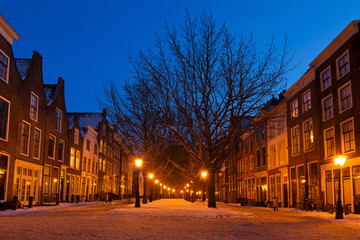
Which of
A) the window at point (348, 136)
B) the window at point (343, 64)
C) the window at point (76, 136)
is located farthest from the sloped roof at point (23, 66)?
the window at point (348, 136)

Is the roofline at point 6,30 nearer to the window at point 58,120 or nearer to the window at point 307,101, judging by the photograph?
the window at point 58,120

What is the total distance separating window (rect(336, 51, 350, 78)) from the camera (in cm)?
2842

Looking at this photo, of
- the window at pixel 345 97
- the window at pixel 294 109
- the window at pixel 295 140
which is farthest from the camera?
the window at pixel 294 109

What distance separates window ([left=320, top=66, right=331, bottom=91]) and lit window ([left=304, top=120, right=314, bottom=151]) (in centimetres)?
386

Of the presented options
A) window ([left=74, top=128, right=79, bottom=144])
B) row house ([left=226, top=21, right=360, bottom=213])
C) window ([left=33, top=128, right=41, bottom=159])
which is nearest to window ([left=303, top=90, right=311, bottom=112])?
row house ([left=226, top=21, right=360, bottom=213])

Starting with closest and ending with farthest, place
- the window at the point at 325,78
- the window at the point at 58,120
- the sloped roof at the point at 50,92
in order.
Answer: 1. the window at the point at 325,78
2. the sloped roof at the point at 50,92
3. the window at the point at 58,120

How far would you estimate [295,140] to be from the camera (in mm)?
39062

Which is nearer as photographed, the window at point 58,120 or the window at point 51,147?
the window at point 51,147

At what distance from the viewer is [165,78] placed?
25469mm

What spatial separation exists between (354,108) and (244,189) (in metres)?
35.8

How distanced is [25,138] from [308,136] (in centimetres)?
2346

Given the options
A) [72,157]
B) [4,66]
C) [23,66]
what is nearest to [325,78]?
[4,66]

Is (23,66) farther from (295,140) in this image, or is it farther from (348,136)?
(348,136)

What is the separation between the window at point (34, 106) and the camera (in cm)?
3397
